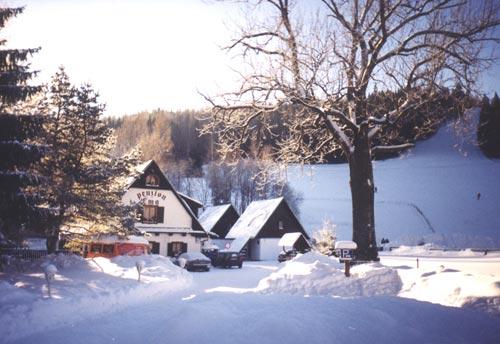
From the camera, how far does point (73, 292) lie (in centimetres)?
1054

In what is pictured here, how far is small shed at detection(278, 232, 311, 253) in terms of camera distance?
131 ft


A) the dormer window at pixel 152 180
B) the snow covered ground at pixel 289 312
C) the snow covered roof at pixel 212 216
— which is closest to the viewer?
the snow covered ground at pixel 289 312

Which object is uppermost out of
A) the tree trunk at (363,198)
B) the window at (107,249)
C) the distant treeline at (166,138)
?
the distant treeline at (166,138)

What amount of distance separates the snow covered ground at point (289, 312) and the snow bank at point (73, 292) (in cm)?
3

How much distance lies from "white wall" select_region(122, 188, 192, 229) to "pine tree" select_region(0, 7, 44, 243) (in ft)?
70.1

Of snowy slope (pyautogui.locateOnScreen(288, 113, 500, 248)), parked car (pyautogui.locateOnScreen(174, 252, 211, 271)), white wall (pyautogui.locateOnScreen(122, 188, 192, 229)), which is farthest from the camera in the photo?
snowy slope (pyautogui.locateOnScreen(288, 113, 500, 248))

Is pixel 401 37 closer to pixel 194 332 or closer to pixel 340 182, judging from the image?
pixel 194 332

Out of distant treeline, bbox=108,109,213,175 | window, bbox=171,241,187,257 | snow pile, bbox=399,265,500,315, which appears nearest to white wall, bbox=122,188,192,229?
window, bbox=171,241,187,257

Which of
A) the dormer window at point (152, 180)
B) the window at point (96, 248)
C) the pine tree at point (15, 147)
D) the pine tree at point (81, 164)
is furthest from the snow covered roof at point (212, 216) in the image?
the pine tree at point (15, 147)

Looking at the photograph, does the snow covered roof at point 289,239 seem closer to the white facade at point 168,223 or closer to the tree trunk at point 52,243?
the white facade at point 168,223

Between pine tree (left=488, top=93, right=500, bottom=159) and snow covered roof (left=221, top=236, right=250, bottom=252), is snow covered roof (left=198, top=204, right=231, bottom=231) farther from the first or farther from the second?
pine tree (left=488, top=93, right=500, bottom=159)

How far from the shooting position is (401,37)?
12.2 m

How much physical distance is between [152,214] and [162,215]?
3.02 ft

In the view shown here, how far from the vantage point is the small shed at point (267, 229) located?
42094 millimetres
